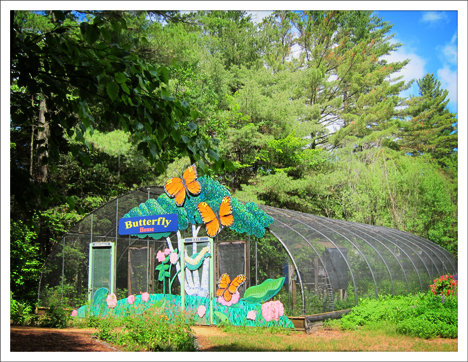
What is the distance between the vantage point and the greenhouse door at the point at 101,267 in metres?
10.8

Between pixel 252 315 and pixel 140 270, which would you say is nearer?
pixel 252 315

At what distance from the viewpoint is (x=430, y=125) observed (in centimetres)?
2122

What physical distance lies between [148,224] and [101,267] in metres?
1.82

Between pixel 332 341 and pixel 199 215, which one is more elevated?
pixel 199 215

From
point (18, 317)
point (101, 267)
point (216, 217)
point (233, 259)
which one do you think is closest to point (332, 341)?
point (233, 259)

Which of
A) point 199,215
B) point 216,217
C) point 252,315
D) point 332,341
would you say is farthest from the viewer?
point 199,215

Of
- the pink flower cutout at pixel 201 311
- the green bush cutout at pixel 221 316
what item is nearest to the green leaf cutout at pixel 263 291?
the green bush cutout at pixel 221 316

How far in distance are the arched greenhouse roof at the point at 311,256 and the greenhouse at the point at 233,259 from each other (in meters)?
0.02

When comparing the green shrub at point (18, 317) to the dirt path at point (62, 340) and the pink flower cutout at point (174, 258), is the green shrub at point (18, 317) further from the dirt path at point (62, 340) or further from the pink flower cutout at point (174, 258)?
the pink flower cutout at point (174, 258)

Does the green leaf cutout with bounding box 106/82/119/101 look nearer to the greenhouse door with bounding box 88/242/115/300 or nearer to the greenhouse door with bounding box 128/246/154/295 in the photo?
the greenhouse door with bounding box 128/246/154/295

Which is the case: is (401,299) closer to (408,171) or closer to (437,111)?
(408,171)

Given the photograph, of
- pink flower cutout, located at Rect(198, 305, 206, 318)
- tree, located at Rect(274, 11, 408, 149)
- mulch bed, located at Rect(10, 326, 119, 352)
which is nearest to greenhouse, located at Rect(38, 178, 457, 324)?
pink flower cutout, located at Rect(198, 305, 206, 318)

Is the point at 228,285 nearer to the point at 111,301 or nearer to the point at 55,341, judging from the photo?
the point at 111,301
